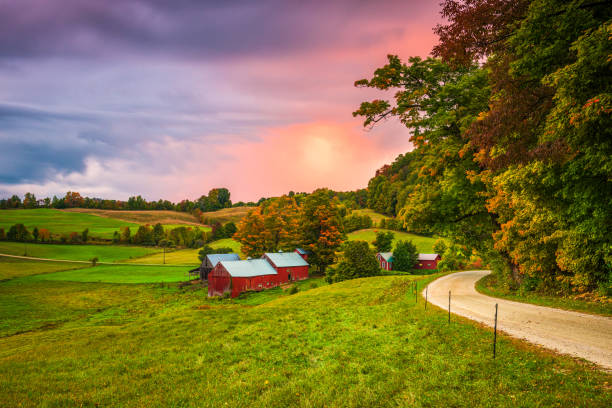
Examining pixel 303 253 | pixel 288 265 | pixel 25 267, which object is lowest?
pixel 25 267

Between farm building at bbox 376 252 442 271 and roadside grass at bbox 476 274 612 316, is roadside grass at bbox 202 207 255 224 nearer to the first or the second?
farm building at bbox 376 252 442 271

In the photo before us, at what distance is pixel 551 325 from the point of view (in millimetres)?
10312

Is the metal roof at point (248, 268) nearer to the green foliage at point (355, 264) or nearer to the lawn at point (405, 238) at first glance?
the green foliage at point (355, 264)

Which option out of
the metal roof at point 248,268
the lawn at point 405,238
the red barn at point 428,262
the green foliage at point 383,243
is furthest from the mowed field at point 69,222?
the red barn at point 428,262

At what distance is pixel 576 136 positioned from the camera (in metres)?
7.06

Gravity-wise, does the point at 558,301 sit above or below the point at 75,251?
above

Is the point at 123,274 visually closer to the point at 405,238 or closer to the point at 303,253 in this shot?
the point at 303,253

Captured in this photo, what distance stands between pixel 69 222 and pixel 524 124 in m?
145

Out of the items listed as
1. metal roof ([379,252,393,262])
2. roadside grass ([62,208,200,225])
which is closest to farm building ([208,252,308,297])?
metal roof ([379,252,393,262])

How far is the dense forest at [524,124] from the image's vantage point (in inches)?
280

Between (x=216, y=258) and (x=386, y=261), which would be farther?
(x=386, y=261)

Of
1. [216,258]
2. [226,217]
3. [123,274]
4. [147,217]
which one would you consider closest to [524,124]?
[216,258]

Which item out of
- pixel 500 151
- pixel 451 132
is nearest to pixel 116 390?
pixel 500 151

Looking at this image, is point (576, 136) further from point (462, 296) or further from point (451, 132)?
point (462, 296)
